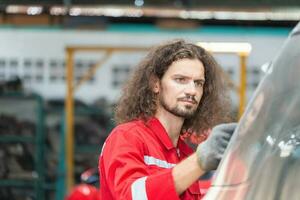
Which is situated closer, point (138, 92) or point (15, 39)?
point (138, 92)

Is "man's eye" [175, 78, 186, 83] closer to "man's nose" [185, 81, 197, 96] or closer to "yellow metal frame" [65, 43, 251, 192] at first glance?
"man's nose" [185, 81, 197, 96]

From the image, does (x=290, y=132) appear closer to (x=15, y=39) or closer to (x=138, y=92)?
(x=138, y=92)

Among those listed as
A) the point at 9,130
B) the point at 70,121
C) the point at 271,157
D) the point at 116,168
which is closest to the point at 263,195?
the point at 271,157

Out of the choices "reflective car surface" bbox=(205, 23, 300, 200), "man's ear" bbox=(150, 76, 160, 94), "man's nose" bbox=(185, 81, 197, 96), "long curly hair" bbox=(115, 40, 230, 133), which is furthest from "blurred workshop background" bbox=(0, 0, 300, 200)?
"reflective car surface" bbox=(205, 23, 300, 200)

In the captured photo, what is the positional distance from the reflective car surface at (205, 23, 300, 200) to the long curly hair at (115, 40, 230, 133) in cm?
108

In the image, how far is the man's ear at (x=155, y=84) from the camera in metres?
3.67

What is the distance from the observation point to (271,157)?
2451 millimetres

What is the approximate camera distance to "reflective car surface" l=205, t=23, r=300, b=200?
2441mm

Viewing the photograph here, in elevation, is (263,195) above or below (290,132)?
below

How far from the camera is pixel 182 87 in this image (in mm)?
3455

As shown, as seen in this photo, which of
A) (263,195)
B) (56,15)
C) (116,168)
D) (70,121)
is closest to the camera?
(263,195)

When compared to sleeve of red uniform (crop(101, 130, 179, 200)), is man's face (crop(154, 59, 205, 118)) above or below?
above

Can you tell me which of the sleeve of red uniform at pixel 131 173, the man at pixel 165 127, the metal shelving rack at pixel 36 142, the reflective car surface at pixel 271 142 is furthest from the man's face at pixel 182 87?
the metal shelving rack at pixel 36 142

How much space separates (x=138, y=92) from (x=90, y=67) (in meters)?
8.58
